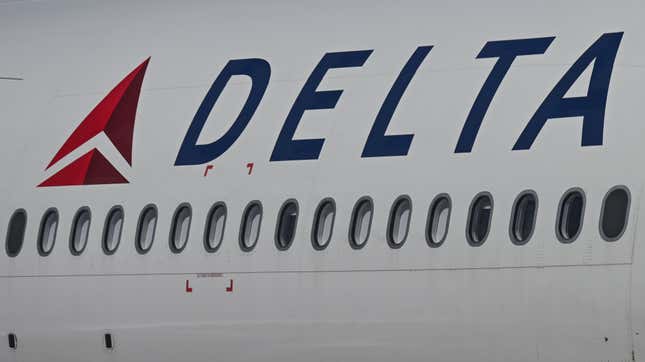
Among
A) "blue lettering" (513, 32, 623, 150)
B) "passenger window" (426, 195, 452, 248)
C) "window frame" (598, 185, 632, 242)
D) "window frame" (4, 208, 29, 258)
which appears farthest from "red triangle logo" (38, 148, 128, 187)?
"window frame" (598, 185, 632, 242)

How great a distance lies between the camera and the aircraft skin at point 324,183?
13.9 m

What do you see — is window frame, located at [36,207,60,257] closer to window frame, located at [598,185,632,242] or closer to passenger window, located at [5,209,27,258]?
passenger window, located at [5,209,27,258]

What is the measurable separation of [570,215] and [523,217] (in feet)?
1.59

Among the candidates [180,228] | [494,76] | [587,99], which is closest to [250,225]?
[180,228]

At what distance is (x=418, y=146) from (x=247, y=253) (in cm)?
211

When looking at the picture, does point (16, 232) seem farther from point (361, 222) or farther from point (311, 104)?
point (361, 222)

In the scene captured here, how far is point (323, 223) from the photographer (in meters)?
15.6

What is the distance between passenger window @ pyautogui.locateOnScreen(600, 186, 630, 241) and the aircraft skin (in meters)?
0.05

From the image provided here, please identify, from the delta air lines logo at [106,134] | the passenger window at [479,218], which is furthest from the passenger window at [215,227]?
the passenger window at [479,218]

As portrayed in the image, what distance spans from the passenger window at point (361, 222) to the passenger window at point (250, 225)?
3.71ft

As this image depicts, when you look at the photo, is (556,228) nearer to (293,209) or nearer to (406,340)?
(406,340)

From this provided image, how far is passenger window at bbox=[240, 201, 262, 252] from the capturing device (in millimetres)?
15992

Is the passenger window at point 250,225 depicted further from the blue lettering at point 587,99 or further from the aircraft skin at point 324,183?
the blue lettering at point 587,99

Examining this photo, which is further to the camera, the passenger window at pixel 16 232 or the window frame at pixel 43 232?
the passenger window at pixel 16 232
